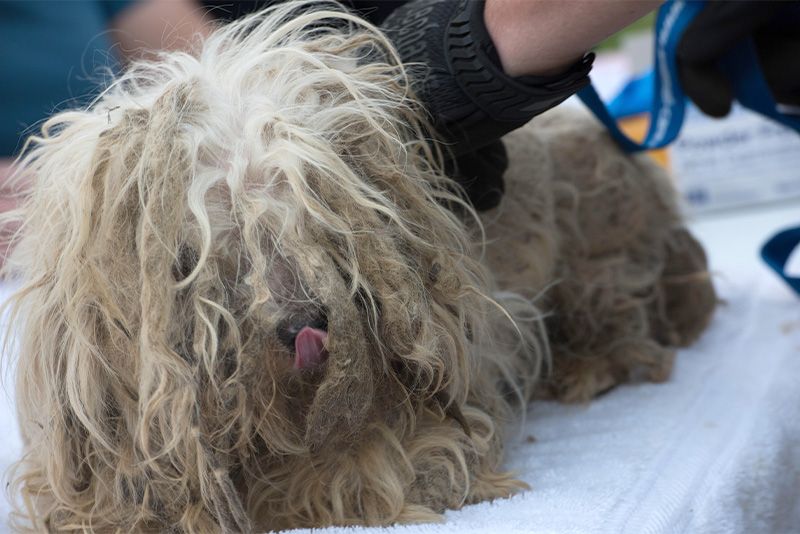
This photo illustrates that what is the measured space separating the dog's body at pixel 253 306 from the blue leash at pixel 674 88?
73 centimetres

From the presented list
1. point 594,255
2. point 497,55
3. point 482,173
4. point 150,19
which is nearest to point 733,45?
point 594,255

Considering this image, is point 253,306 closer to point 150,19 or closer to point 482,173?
point 482,173

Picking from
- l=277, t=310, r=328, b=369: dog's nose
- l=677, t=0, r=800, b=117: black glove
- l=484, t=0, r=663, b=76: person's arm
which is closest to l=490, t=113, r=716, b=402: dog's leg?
l=677, t=0, r=800, b=117: black glove

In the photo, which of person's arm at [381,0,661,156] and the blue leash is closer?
person's arm at [381,0,661,156]

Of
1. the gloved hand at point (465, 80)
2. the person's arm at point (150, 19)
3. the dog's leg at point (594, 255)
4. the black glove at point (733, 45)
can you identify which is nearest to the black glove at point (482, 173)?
the gloved hand at point (465, 80)

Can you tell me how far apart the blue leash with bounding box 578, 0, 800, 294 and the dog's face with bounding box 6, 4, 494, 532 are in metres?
0.78

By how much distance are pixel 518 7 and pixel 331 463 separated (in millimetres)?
620

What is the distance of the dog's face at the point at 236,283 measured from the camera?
3.31 feet

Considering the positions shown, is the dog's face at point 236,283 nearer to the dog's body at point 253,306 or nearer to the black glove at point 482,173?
the dog's body at point 253,306

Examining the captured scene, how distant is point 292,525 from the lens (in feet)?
3.84

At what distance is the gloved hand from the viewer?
1.19m

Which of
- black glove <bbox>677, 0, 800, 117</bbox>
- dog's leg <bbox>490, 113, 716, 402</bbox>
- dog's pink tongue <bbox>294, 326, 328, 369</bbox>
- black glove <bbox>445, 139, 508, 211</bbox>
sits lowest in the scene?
dog's leg <bbox>490, 113, 716, 402</bbox>

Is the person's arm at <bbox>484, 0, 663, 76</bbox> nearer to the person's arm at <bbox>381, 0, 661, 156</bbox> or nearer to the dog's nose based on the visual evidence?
Result: the person's arm at <bbox>381, 0, 661, 156</bbox>

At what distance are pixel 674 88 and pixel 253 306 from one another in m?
1.21
